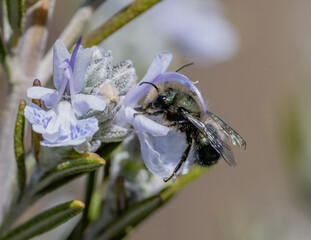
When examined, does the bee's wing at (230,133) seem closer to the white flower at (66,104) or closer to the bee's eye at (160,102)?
the bee's eye at (160,102)

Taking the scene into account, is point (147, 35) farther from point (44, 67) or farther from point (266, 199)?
point (44, 67)

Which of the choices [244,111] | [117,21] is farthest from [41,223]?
[244,111]

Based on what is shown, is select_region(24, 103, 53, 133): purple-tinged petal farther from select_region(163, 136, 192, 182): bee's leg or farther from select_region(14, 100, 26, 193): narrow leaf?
select_region(163, 136, 192, 182): bee's leg

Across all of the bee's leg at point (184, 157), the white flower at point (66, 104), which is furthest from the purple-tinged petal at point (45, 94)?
the bee's leg at point (184, 157)

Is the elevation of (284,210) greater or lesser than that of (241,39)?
lesser

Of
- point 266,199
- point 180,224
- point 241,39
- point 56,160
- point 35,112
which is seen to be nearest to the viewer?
point 35,112

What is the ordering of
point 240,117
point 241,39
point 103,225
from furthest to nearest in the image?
1. point 240,117
2. point 241,39
3. point 103,225

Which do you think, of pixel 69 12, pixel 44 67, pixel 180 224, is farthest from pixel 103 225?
pixel 180 224
